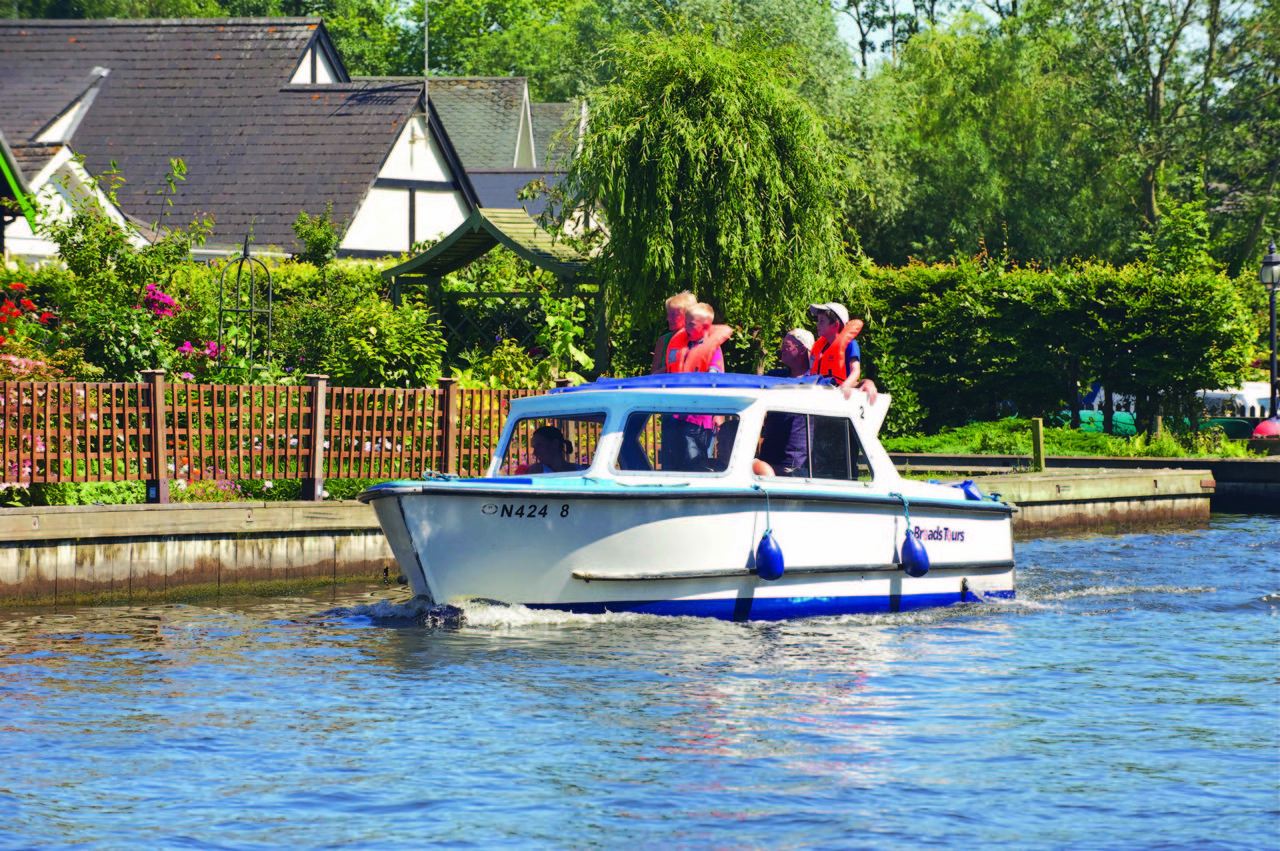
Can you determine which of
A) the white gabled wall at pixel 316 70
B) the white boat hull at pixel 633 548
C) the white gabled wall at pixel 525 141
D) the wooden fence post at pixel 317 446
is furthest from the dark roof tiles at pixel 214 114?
the white boat hull at pixel 633 548

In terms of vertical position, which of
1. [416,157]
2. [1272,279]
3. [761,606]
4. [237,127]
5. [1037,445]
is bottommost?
[761,606]

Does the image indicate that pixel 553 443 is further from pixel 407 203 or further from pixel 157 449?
pixel 407 203

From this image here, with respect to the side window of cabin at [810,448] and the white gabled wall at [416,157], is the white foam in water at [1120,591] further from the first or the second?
the white gabled wall at [416,157]

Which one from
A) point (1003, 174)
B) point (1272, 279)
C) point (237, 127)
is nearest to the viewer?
point (1272, 279)

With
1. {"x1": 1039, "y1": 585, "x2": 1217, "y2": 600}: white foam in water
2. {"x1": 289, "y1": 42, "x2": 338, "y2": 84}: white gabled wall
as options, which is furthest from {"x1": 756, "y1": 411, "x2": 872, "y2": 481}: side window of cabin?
{"x1": 289, "y1": 42, "x2": 338, "y2": 84}: white gabled wall

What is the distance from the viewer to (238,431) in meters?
15.4

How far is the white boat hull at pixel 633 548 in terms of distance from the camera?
11125 mm

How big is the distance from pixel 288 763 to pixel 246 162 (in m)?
31.0

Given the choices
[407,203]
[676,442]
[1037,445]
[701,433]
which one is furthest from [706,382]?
[407,203]

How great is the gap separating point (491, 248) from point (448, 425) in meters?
7.44

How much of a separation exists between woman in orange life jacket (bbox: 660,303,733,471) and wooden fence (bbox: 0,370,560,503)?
13.5 feet

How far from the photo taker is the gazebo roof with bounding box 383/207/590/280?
23.2m

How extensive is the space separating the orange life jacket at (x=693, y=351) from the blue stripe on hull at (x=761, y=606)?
2.32 m

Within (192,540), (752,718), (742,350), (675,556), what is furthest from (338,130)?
(752,718)
